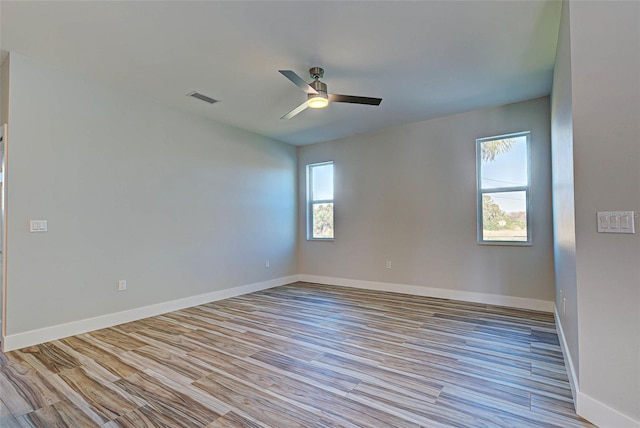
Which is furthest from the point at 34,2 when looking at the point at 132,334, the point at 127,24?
the point at 132,334

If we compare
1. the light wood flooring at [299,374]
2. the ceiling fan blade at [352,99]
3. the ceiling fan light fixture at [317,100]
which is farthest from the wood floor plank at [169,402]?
the ceiling fan blade at [352,99]

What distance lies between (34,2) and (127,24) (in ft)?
1.86

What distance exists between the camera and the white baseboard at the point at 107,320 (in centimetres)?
297

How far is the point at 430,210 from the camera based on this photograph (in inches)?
193

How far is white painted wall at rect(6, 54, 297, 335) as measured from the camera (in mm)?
3055

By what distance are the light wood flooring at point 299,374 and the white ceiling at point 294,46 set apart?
269 cm

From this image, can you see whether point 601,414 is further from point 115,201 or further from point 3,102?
point 3,102

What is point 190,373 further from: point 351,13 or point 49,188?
point 351,13

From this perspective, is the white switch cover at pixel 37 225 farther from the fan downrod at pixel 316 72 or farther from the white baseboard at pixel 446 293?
the white baseboard at pixel 446 293

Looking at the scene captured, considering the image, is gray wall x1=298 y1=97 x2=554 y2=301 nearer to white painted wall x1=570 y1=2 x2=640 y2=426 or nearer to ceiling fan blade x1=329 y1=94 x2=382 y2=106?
ceiling fan blade x1=329 y1=94 x2=382 y2=106

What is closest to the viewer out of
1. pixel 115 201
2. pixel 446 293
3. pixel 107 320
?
pixel 107 320

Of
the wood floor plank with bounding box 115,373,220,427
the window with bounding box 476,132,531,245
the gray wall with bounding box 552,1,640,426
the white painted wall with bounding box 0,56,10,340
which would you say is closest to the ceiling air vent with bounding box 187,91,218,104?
the white painted wall with bounding box 0,56,10,340

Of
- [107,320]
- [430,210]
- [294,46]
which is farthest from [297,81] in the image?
[107,320]

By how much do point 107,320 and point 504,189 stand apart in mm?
5189
